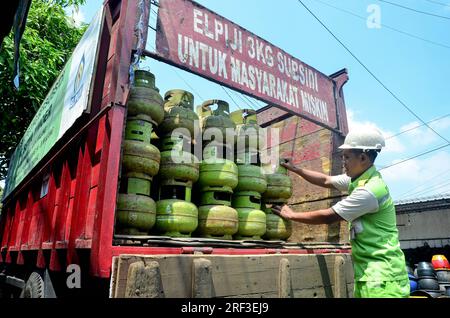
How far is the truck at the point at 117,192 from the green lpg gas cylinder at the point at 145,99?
253mm

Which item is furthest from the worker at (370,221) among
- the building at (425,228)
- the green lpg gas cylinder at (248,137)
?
the building at (425,228)

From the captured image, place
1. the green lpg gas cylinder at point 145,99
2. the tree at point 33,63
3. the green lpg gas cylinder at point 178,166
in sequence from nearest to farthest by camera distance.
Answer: the green lpg gas cylinder at point 145,99 < the green lpg gas cylinder at point 178,166 < the tree at point 33,63

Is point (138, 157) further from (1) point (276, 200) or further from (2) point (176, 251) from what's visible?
(1) point (276, 200)

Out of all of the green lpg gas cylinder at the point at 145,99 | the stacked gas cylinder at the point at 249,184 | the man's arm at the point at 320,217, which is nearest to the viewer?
the man's arm at the point at 320,217

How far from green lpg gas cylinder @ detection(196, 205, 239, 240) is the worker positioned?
0.81 meters

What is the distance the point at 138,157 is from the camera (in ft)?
Result: 10.3

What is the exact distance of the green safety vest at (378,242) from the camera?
265 centimetres

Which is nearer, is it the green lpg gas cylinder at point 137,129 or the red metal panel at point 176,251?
the red metal panel at point 176,251

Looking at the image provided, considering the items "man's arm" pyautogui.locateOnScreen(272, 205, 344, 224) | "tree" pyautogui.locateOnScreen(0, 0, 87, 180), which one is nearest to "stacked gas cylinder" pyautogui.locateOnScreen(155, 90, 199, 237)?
"man's arm" pyautogui.locateOnScreen(272, 205, 344, 224)

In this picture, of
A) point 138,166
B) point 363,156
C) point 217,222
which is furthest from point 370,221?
point 138,166

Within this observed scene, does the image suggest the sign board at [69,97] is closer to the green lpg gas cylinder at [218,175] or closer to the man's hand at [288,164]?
the green lpg gas cylinder at [218,175]
